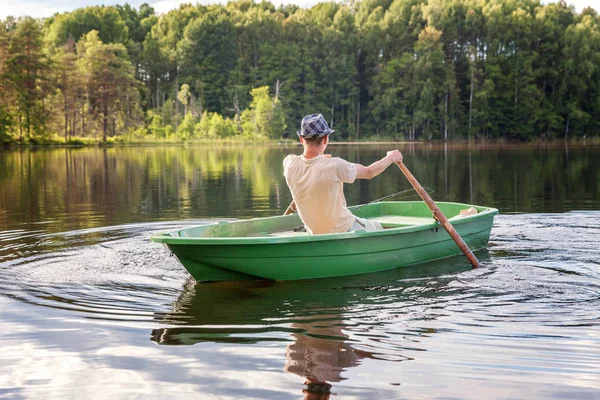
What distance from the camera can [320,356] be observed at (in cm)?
439

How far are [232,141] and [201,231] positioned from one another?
51.8 metres

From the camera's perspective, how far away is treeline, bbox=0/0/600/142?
5809 cm

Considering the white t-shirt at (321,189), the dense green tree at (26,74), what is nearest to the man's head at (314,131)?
the white t-shirt at (321,189)

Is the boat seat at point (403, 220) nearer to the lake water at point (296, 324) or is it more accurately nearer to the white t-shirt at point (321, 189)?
the lake water at point (296, 324)

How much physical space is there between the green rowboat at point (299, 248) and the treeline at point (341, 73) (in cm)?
4729

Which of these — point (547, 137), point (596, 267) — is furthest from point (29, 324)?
point (547, 137)

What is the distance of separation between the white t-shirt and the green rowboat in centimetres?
27

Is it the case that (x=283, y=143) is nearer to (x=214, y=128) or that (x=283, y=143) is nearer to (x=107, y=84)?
(x=214, y=128)

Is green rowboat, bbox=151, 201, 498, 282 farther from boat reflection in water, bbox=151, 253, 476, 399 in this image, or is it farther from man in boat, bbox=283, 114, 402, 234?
man in boat, bbox=283, 114, 402, 234

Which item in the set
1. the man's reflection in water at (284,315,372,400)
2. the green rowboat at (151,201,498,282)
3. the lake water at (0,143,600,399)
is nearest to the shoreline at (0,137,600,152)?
the lake water at (0,143,600,399)

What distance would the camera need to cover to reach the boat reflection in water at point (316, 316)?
438 cm

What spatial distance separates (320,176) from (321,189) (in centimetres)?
15

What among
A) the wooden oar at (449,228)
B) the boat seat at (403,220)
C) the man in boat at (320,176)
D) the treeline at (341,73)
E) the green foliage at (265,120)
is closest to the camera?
the man in boat at (320,176)

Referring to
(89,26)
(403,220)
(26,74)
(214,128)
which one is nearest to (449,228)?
(403,220)
